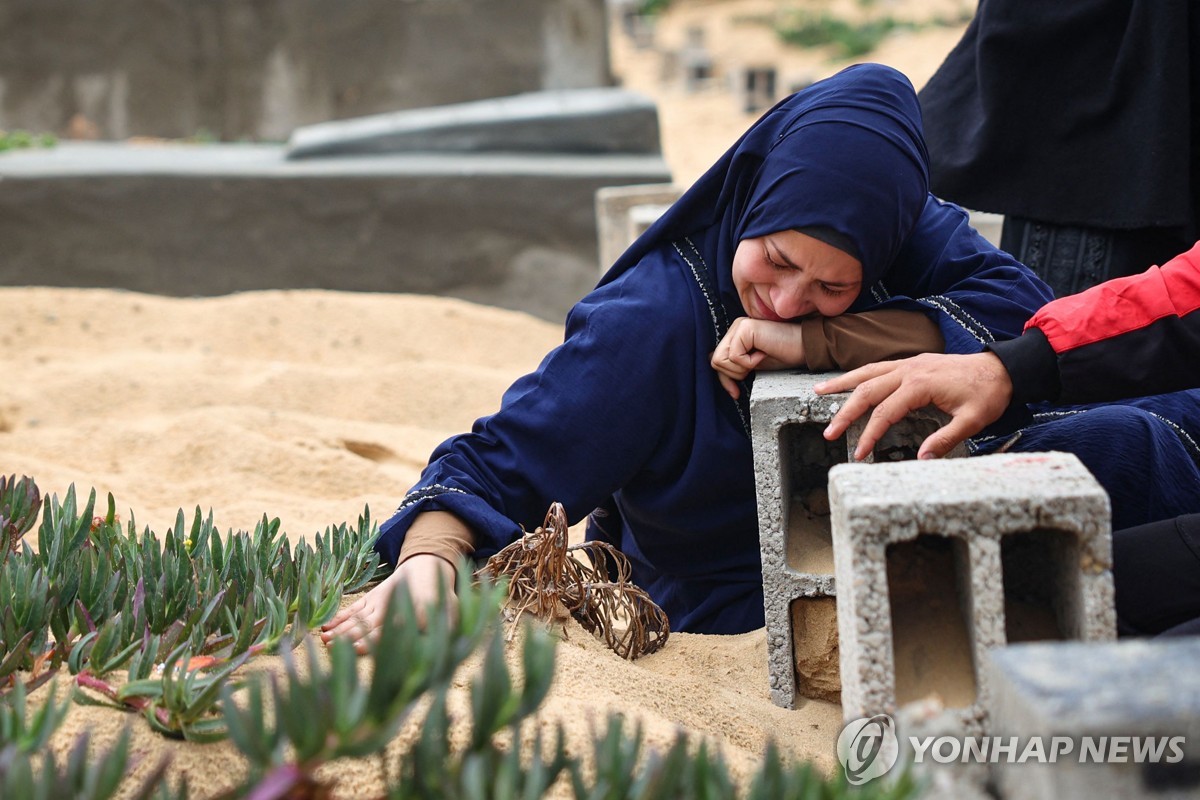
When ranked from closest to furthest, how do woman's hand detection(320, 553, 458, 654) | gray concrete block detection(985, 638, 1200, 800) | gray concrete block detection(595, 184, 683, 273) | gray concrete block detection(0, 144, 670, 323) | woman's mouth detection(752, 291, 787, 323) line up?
gray concrete block detection(985, 638, 1200, 800)
woman's hand detection(320, 553, 458, 654)
woman's mouth detection(752, 291, 787, 323)
gray concrete block detection(595, 184, 683, 273)
gray concrete block detection(0, 144, 670, 323)

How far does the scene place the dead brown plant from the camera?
2.11 meters

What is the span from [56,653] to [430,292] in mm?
4551

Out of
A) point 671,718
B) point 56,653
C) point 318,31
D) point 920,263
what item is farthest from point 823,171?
point 318,31

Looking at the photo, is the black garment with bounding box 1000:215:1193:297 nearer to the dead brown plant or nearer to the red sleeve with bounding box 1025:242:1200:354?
the red sleeve with bounding box 1025:242:1200:354

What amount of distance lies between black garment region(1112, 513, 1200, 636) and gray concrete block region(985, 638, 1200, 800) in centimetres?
76

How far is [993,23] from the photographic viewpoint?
3098 millimetres

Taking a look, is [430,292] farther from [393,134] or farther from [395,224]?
[393,134]

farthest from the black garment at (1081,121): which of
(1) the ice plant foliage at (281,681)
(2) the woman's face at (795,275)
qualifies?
(1) the ice plant foliage at (281,681)

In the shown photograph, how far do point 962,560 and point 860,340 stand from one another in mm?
620

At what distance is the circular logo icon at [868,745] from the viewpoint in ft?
5.10

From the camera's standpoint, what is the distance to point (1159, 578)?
6.37 ft

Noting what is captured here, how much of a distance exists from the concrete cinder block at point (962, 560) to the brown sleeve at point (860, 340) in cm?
55

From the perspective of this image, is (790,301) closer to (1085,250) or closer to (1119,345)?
(1119,345)

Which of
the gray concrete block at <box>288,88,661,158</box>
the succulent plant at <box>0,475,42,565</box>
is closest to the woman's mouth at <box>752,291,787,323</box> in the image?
the succulent plant at <box>0,475,42,565</box>
